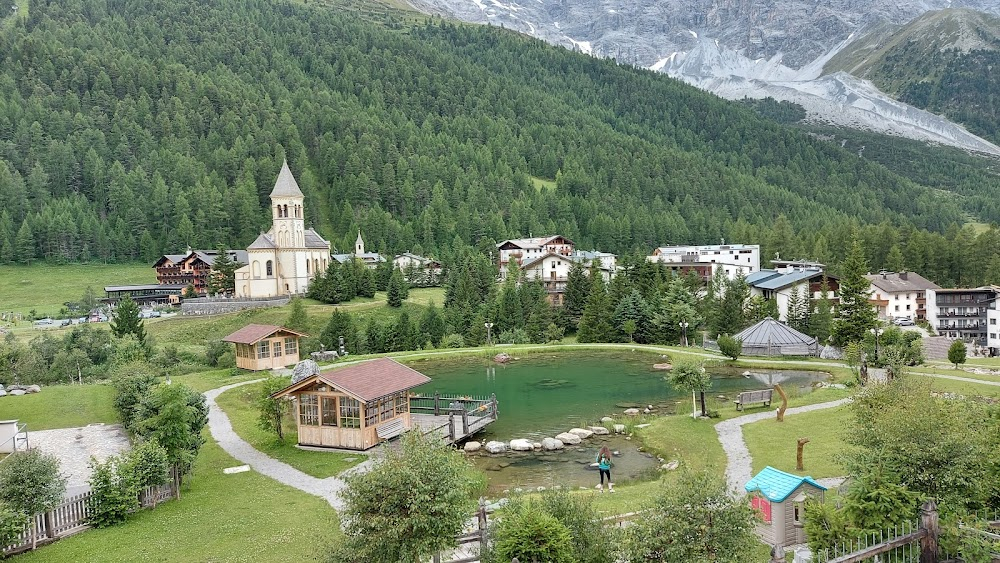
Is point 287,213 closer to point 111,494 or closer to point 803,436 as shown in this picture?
point 111,494

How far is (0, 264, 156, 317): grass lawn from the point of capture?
3260 inches

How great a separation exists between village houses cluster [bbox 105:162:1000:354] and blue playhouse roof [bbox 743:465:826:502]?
5661 cm

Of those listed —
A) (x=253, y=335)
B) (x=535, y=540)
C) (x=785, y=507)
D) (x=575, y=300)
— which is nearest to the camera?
(x=535, y=540)

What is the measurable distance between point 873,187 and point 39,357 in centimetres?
19933

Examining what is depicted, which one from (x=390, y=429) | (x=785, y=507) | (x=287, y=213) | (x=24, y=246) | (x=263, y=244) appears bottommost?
(x=390, y=429)

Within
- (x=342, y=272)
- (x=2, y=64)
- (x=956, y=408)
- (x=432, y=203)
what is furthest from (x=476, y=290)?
(x=2, y=64)

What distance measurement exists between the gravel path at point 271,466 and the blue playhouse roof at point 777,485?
10.8 meters

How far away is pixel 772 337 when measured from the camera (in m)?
55.0

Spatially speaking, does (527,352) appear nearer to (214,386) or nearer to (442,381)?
(442,381)

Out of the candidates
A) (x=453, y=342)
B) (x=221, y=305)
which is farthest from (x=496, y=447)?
(x=221, y=305)

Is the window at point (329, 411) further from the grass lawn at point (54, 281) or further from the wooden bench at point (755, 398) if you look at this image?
the grass lawn at point (54, 281)

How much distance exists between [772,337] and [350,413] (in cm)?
3932

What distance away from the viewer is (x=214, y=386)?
140ft

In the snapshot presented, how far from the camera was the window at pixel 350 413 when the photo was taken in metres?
28.1
